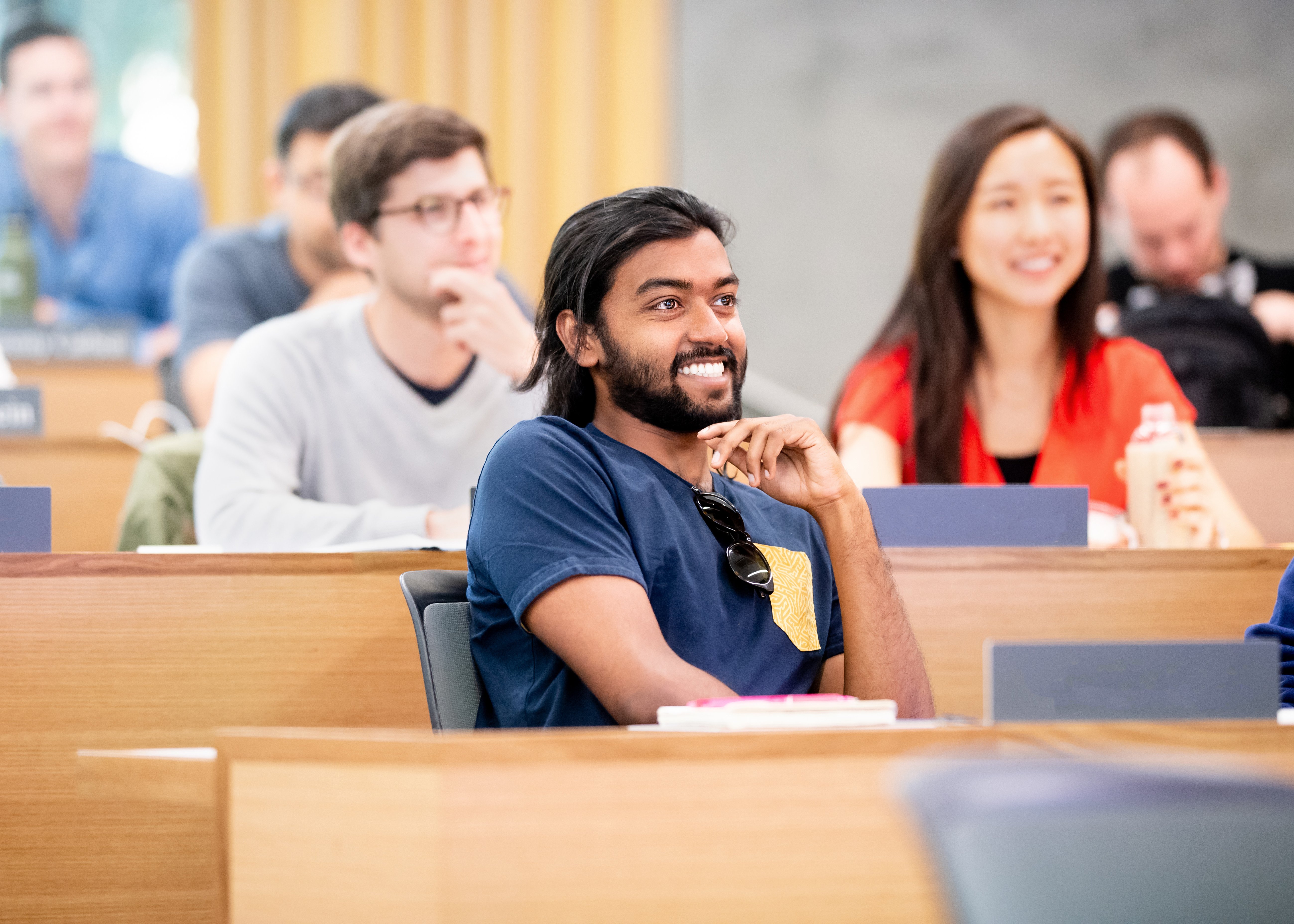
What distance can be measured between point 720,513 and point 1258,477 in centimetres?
211

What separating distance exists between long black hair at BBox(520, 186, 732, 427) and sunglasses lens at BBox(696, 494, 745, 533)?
174mm

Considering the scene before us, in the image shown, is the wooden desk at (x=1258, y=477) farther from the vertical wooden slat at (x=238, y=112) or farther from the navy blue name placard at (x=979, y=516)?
the vertical wooden slat at (x=238, y=112)

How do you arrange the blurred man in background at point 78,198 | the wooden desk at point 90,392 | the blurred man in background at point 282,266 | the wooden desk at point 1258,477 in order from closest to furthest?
the wooden desk at point 1258,477 → the blurred man in background at point 282,266 → the wooden desk at point 90,392 → the blurred man in background at point 78,198

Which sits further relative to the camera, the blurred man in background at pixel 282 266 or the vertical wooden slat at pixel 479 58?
Result: the vertical wooden slat at pixel 479 58

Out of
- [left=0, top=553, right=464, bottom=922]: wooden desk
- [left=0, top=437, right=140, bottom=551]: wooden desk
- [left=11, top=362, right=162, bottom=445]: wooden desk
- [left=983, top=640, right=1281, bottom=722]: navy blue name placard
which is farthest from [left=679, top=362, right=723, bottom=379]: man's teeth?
[left=11, top=362, right=162, bottom=445]: wooden desk

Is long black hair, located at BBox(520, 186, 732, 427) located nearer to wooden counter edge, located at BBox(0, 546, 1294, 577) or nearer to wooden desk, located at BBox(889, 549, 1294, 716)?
wooden counter edge, located at BBox(0, 546, 1294, 577)

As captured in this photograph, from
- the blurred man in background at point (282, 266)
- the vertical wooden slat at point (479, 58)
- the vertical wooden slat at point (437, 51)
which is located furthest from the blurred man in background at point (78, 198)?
the vertical wooden slat at point (479, 58)

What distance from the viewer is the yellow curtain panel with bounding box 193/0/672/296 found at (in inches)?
165

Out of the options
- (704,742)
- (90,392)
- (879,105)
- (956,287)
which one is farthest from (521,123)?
(704,742)

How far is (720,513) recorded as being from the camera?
1.40 m

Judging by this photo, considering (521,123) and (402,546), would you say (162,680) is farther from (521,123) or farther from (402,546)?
(521,123)

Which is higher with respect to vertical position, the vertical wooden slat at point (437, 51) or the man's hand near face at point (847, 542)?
the vertical wooden slat at point (437, 51)

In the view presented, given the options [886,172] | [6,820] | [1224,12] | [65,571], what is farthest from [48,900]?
[1224,12]

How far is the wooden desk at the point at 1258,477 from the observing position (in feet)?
9.90
